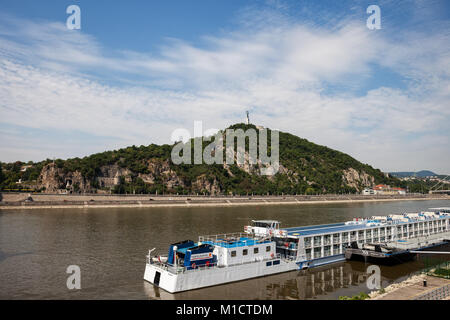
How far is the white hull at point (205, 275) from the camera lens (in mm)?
23656

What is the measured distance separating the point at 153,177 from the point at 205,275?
121811 millimetres

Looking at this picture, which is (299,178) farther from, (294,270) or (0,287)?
(0,287)

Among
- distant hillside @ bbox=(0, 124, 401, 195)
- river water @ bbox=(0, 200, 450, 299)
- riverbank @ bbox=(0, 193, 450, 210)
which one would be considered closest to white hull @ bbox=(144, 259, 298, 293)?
river water @ bbox=(0, 200, 450, 299)

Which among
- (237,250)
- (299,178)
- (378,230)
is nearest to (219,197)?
(299,178)

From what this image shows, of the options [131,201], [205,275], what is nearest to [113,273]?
[205,275]

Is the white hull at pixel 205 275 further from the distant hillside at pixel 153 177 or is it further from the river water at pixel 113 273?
the distant hillside at pixel 153 177

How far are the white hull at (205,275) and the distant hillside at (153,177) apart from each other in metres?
105

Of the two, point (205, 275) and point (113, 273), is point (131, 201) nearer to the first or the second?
point (113, 273)

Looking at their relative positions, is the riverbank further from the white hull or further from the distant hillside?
the white hull

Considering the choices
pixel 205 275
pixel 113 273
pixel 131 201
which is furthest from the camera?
pixel 131 201

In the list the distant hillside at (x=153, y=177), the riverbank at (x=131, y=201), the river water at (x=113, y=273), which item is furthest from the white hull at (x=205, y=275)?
the distant hillside at (x=153, y=177)

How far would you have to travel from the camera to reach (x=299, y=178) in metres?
183

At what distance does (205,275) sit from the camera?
24.9 meters
